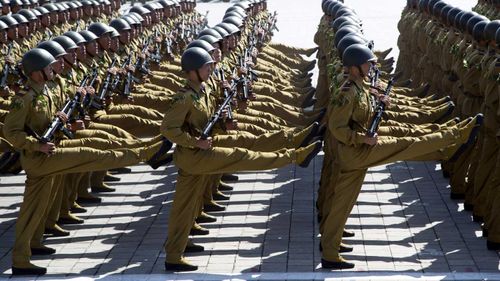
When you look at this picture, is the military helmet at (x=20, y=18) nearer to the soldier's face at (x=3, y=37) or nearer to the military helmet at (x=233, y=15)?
the soldier's face at (x=3, y=37)

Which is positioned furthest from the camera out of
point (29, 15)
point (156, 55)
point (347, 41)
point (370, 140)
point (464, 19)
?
point (29, 15)

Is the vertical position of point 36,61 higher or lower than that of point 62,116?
higher

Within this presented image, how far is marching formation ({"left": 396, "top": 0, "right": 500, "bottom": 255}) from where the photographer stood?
1241cm

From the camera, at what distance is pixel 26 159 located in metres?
11.4

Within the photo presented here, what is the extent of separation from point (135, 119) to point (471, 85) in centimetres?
389

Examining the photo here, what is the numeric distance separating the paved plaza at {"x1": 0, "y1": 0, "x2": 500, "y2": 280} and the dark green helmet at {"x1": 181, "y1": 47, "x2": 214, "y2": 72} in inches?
75.8

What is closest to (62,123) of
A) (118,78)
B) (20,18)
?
(118,78)

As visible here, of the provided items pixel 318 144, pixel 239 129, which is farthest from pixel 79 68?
pixel 318 144

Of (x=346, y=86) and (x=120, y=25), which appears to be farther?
(x=120, y=25)

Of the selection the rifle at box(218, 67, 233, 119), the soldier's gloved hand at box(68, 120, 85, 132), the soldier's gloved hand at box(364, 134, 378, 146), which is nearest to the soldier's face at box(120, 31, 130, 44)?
the rifle at box(218, 67, 233, 119)

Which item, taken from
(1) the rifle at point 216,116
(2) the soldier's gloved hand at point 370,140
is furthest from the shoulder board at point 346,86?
(1) the rifle at point 216,116

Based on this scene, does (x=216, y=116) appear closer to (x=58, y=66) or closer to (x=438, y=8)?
(x=58, y=66)

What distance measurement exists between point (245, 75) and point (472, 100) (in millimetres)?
2806

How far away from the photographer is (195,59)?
1152cm
